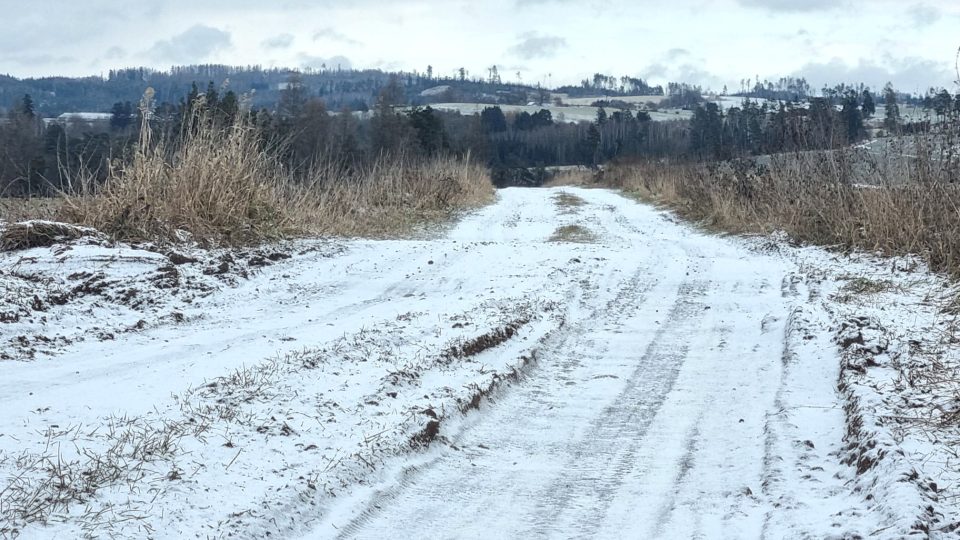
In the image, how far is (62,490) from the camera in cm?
277

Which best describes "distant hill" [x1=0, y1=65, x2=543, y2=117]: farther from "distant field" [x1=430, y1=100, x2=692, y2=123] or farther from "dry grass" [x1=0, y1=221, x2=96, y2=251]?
"dry grass" [x1=0, y1=221, x2=96, y2=251]

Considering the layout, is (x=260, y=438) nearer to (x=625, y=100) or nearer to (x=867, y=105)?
(x=867, y=105)

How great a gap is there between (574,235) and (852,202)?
413cm

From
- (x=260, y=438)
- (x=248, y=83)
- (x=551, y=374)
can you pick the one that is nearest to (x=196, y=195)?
(x=551, y=374)

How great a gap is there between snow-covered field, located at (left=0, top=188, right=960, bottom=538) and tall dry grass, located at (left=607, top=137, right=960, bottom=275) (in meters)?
0.58

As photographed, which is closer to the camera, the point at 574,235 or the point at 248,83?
Answer: the point at 574,235

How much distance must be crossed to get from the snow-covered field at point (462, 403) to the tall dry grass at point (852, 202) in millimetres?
579

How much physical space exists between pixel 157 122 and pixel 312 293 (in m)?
3.78

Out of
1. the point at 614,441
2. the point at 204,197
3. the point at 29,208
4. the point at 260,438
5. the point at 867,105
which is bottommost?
the point at 614,441

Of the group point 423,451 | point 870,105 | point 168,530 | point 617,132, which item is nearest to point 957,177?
point 423,451

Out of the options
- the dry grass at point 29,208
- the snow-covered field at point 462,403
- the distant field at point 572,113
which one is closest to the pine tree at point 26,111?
the dry grass at point 29,208

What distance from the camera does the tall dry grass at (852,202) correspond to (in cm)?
791

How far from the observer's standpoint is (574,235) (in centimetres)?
1259

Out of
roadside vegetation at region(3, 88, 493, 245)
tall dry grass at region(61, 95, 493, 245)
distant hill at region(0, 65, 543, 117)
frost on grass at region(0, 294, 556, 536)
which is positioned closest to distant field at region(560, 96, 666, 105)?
distant hill at region(0, 65, 543, 117)
